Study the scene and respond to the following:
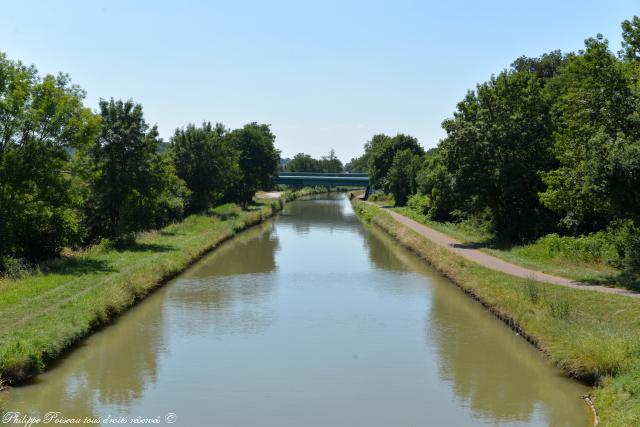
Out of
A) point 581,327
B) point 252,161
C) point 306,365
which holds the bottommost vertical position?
point 306,365

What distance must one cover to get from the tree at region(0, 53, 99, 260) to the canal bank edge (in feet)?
14.0

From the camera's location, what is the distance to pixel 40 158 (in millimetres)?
28625

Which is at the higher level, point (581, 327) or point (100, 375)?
point (581, 327)

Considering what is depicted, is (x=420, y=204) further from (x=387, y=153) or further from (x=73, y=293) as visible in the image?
(x=73, y=293)

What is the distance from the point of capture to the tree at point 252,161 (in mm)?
78625

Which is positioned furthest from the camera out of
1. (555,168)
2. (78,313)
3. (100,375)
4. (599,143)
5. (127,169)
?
(127,169)

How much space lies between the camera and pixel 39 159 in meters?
28.5

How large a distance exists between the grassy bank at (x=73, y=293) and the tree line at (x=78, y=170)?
1.94 m

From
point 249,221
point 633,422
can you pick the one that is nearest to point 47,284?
point 633,422

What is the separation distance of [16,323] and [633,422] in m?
16.1

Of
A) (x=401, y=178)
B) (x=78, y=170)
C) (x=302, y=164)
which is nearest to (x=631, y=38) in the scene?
A: (x=78, y=170)

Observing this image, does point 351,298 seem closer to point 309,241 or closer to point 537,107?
point 537,107

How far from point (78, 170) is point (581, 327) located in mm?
23327

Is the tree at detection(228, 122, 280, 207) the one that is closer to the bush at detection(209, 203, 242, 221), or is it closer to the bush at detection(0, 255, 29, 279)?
the bush at detection(209, 203, 242, 221)
